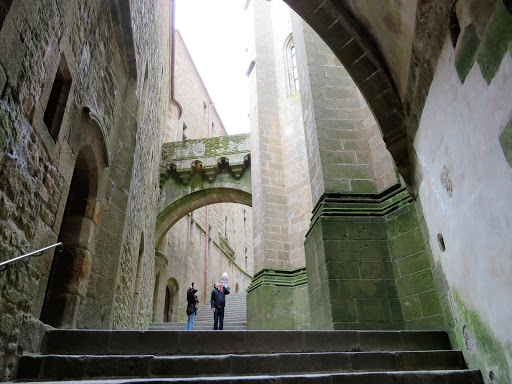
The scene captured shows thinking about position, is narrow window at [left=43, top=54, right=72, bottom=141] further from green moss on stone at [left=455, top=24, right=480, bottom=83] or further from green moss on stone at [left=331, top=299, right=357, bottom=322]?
green moss on stone at [left=331, top=299, right=357, bottom=322]

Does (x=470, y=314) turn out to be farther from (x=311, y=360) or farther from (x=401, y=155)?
(x=401, y=155)

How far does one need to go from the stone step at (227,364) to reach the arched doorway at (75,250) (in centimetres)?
156

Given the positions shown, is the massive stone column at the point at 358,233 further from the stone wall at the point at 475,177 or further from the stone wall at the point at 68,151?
the stone wall at the point at 68,151

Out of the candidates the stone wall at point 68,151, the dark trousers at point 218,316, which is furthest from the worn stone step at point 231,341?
the dark trousers at point 218,316

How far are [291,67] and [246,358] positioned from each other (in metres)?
10.9

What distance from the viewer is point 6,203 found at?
261cm

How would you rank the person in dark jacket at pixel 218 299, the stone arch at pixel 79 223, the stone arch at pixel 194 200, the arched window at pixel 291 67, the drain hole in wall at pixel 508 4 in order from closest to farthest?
the drain hole in wall at pixel 508 4, the stone arch at pixel 79 223, the person in dark jacket at pixel 218 299, the arched window at pixel 291 67, the stone arch at pixel 194 200

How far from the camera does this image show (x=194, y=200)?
1384cm

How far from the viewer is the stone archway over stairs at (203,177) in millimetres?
13516

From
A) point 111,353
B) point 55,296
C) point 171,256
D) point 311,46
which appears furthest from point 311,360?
point 171,256

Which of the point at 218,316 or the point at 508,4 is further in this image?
the point at 218,316

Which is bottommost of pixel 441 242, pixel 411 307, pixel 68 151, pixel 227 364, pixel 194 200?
pixel 227 364

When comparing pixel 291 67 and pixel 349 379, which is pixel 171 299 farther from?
pixel 349 379

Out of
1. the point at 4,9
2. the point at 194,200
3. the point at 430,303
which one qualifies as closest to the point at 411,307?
the point at 430,303
